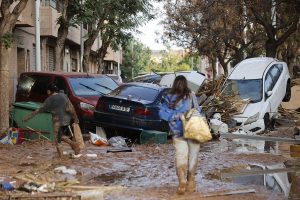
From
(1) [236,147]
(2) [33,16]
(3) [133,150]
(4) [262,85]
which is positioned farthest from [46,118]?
(2) [33,16]

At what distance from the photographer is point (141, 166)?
10164 mm

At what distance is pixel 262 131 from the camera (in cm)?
1683

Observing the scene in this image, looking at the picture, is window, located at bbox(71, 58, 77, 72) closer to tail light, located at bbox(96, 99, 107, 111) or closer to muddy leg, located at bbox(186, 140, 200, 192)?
tail light, located at bbox(96, 99, 107, 111)

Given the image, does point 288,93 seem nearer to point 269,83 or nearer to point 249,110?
point 269,83

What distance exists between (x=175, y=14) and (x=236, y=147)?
27105 millimetres

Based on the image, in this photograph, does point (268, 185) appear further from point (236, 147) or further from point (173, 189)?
point (236, 147)

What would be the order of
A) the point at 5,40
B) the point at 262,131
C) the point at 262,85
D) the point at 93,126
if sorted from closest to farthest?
the point at 5,40 → the point at 93,126 → the point at 262,131 → the point at 262,85

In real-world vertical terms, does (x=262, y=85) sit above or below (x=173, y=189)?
above

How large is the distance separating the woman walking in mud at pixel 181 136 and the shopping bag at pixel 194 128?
0.32ft

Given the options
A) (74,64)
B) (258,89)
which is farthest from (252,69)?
(74,64)

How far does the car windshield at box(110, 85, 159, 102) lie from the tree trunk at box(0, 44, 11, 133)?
2.71 meters

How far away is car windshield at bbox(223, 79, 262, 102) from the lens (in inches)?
716

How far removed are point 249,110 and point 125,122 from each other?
5283 mm

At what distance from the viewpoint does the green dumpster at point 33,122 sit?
1343 centimetres
